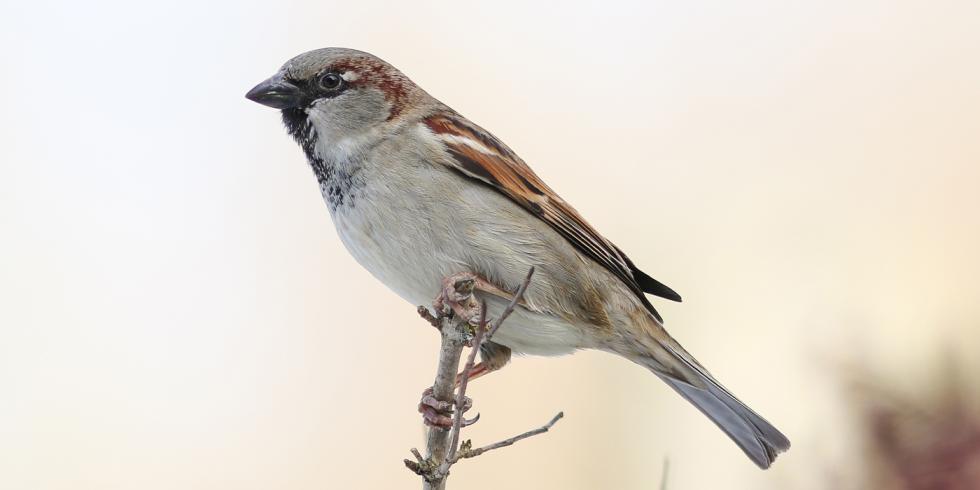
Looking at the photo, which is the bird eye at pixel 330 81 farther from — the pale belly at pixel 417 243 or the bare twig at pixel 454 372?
the bare twig at pixel 454 372

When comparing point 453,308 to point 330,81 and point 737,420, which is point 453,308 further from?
point 737,420

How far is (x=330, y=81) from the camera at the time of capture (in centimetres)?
239

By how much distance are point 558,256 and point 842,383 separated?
1.31 metres

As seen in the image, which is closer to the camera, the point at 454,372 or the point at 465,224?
the point at 454,372

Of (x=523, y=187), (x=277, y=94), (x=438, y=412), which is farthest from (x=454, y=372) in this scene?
(x=277, y=94)

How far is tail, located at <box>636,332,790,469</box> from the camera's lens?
2.42m

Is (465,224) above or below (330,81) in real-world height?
below

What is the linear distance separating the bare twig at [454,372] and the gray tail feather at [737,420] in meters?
0.82

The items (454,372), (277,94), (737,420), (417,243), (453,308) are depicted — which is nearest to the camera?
(454,372)

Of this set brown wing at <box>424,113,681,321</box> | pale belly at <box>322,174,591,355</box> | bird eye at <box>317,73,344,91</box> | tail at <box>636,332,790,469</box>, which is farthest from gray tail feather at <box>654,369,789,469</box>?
bird eye at <box>317,73,344,91</box>

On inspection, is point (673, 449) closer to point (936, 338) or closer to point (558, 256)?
point (558, 256)

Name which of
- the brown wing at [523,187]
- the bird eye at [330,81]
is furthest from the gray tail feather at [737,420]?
the bird eye at [330,81]

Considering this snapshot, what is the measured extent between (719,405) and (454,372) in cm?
106

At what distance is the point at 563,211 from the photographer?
2402mm
